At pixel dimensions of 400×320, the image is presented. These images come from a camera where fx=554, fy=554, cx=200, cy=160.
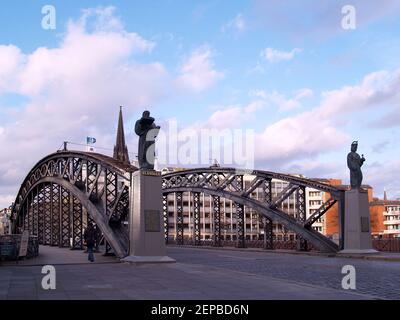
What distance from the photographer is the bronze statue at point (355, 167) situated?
110 ft

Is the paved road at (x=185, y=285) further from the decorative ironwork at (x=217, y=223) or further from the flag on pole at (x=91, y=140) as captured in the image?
the flag on pole at (x=91, y=140)

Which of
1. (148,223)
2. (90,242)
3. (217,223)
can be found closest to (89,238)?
(90,242)

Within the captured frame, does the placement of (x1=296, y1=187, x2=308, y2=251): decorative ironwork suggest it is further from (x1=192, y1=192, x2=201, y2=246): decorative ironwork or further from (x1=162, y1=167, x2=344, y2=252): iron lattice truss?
(x1=192, y1=192, x2=201, y2=246): decorative ironwork

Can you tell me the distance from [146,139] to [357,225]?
1494 centimetres

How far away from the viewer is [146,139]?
2447 centimetres

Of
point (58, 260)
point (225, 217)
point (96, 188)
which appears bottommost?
point (225, 217)

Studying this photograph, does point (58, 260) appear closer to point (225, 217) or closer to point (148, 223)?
point (148, 223)

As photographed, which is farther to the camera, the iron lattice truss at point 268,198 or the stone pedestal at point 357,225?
the iron lattice truss at point 268,198

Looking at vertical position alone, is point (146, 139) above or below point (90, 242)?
above

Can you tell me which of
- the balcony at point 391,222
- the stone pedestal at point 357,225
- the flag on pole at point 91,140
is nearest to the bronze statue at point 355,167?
the stone pedestal at point 357,225

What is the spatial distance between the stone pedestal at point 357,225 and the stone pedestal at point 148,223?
13.7 metres

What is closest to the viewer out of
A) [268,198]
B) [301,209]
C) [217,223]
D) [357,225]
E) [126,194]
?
[126,194]

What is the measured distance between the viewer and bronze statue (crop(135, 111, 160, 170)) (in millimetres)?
24453

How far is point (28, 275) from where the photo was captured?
18297 millimetres
